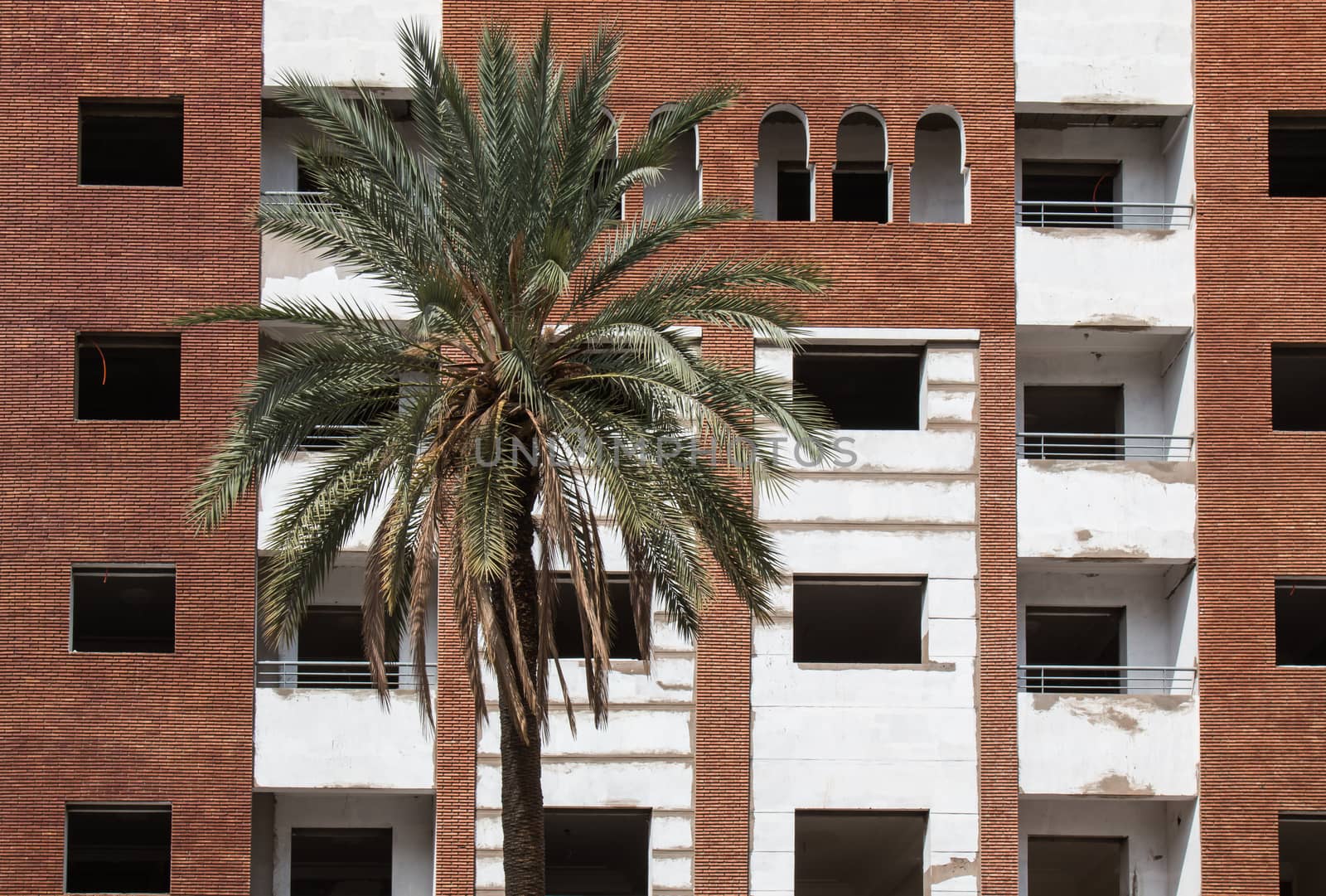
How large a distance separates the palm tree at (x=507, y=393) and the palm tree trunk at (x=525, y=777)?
0.03m

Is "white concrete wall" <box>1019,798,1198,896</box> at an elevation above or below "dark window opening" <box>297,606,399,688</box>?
below

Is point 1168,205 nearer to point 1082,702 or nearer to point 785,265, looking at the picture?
point 1082,702

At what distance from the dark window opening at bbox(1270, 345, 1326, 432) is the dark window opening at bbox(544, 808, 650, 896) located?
500 inches

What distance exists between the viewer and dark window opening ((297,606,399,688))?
3597cm

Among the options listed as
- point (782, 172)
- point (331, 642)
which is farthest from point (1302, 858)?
point (331, 642)

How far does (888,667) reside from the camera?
34.5 m

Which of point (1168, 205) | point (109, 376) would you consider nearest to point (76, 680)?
point (109, 376)

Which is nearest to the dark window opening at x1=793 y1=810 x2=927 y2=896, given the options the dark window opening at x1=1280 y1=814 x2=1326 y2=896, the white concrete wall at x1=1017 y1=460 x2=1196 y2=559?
the white concrete wall at x1=1017 y1=460 x2=1196 y2=559

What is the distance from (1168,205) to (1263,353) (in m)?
2.84

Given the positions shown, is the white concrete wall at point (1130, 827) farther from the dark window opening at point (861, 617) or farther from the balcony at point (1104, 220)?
the balcony at point (1104, 220)

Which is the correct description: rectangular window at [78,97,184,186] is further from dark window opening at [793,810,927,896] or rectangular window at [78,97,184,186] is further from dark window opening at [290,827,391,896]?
dark window opening at [793,810,927,896]

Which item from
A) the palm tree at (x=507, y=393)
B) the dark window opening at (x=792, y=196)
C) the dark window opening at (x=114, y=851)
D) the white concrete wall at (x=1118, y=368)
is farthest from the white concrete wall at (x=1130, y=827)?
the dark window opening at (x=114, y=851)

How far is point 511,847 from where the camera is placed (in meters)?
27.1

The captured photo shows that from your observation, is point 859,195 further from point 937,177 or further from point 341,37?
point 341,37
